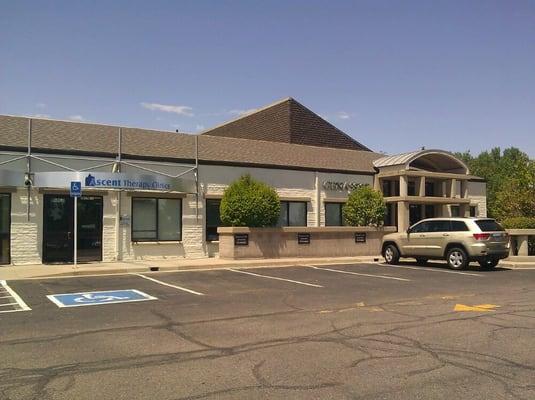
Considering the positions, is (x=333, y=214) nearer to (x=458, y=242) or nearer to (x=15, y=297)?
(x=458, y=242)

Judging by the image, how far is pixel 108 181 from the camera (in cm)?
1969

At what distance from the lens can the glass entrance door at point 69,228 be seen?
19969 mm

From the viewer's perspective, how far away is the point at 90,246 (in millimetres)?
20688

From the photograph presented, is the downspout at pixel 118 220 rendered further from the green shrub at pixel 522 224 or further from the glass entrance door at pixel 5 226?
the green shrub at pixel 522 224

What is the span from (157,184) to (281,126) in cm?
1532

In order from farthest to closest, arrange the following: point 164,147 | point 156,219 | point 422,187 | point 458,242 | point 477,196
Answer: point 477,196
point 422,187
point 164,147
point 156,219
point 458,242

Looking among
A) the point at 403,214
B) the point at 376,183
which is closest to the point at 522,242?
the point at 403,214

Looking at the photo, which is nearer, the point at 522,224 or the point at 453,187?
the point at 522,224

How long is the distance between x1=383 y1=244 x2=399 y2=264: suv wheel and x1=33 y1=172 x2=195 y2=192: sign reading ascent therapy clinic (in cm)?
830

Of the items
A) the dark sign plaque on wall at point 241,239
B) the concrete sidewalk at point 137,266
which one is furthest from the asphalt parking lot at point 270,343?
the dark sign plaque on wall at point 241,239

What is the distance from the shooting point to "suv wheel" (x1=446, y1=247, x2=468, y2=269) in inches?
729

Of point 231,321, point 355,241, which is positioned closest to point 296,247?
point 355,241

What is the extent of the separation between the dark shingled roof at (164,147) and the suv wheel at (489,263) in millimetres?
9359

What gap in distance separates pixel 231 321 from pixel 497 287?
777 cm
